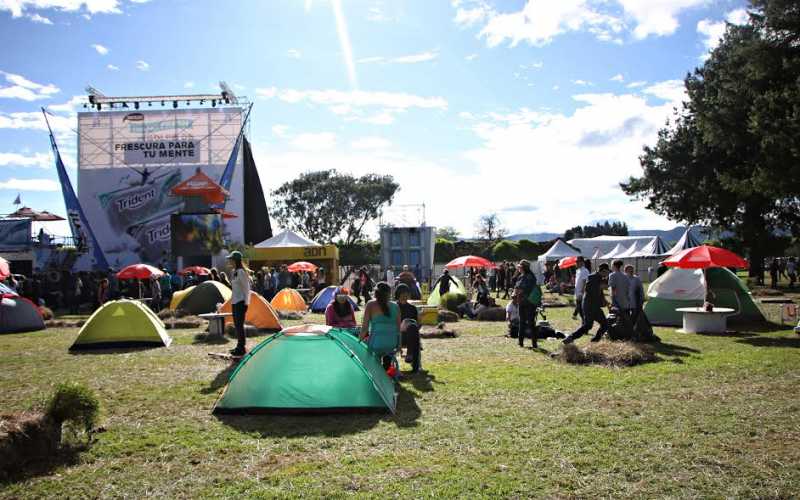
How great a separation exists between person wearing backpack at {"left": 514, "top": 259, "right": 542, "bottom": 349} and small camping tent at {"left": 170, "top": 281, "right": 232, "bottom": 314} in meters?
10.3

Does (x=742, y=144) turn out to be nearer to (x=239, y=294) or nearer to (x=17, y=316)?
(x=239, y=294)

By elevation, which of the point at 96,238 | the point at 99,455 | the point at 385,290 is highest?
the point at 96,238

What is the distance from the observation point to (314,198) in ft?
205

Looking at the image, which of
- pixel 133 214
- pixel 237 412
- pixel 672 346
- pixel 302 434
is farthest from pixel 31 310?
pixel 133 214

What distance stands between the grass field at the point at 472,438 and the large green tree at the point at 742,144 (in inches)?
584

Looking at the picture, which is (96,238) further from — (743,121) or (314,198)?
(743,121)

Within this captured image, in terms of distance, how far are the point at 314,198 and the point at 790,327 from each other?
51605mm

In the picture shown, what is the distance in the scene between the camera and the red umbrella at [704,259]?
1355cm

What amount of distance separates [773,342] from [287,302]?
14.4m

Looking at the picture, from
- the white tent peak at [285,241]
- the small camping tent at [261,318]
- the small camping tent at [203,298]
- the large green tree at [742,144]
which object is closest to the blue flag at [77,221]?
the white tent peak at [285,241]

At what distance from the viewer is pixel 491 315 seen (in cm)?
1838

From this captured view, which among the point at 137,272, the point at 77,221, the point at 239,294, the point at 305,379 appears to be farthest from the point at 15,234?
the point at 305,379

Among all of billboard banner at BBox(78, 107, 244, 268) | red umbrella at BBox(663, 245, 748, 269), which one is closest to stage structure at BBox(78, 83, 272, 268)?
billboard banner at BBox(78, 107, 244, 268)

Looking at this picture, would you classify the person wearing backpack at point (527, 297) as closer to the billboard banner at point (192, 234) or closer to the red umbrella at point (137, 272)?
the red umbrella at point (137, 272)
